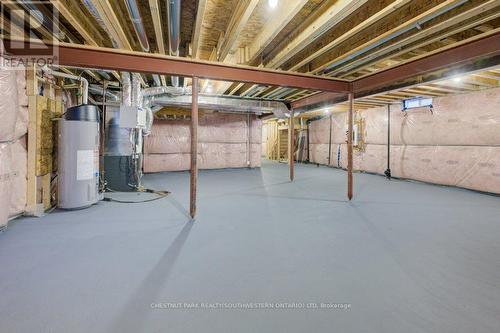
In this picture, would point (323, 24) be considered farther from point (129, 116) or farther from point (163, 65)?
point (129, 116)

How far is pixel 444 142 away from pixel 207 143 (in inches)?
286

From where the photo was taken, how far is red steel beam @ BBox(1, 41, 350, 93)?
298cm

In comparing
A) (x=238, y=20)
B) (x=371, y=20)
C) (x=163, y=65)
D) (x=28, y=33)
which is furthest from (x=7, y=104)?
(x=371, y=20)

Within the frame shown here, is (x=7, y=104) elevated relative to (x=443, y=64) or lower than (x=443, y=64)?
lower

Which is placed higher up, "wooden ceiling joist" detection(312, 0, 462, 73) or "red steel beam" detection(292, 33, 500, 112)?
"wooden ceiling joist" detection(312, 0, 462, 73)

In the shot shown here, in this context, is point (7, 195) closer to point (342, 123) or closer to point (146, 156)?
point (146, 156)

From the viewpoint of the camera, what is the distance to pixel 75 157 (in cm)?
369

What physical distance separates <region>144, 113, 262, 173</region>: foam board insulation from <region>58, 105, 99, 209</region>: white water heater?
14.9 ft

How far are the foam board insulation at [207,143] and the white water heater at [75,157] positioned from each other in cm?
454

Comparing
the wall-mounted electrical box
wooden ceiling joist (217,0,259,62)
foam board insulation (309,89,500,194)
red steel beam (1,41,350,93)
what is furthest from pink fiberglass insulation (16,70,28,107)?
foam board insulation (309,89,500,194)

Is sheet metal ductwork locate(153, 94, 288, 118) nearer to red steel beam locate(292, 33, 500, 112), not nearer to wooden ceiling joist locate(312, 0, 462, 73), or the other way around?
red steel beam locate(292, 33, 500, 112)

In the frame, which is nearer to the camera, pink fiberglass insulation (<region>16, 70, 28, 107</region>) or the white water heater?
pink fiberglass insulation (<region>16, 70, 28, 107</region>)

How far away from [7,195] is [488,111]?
834 centimetres

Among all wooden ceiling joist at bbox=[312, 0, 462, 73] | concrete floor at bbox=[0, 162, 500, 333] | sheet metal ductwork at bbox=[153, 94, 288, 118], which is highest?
sheet metal ductwork at bbox=[153, 94, 288, 118]
